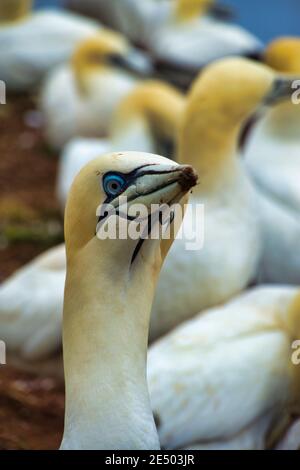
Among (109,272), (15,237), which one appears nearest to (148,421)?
(109,272)

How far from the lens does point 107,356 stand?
7.35 feet

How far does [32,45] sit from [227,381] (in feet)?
17.5

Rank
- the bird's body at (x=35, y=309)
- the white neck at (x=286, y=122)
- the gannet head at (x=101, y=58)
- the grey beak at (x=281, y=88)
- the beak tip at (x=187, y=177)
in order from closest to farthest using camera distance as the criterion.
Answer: the beak tip at (x=187, y=177)
the bird's body at (x=35, y=309)
the grey beak at (x=281, y=88)
the white neck at (x=286, y=122)
the gannet head at (x=101, y=58)

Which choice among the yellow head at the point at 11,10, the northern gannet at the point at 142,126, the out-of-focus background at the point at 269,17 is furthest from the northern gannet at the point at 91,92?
the out-of-focus background at the point at 269,17

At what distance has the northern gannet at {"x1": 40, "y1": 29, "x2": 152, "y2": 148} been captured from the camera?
23.2 feet

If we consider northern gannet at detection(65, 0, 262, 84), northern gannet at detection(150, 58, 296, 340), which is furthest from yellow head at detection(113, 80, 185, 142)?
northern gannet at detection(65, 0, 262, 84)

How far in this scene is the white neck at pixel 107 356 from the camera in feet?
7.29

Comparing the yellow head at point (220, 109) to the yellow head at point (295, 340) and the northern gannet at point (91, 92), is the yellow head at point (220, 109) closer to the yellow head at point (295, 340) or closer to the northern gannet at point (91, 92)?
the yellow head at point (295, 340)

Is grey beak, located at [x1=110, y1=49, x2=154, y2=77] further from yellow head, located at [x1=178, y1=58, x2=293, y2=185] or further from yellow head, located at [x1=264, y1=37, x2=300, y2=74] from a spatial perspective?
yellow head, located at [x1=178, y1=58, x2=293, y2=185]

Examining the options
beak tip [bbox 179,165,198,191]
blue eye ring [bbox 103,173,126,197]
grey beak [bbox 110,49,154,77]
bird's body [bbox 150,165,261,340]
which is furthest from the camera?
grey beak [bbox 110,49,154,77]

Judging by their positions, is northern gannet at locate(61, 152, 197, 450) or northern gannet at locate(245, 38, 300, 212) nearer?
northern gannet at locate(61, 152, 197, 450)

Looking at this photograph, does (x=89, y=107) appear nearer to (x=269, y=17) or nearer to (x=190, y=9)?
(x=190, y=9)

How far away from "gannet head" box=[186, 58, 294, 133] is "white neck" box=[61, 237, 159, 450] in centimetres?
206

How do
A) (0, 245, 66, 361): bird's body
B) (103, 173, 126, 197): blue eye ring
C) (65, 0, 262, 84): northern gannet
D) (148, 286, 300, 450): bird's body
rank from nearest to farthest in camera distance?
(103, 173, 126, 197): blue eye ring, (148, 286, 300, 450): bird's body, (0, 245, 66, 361): bird's body, (65, 0, 262, 84): northern gannet
